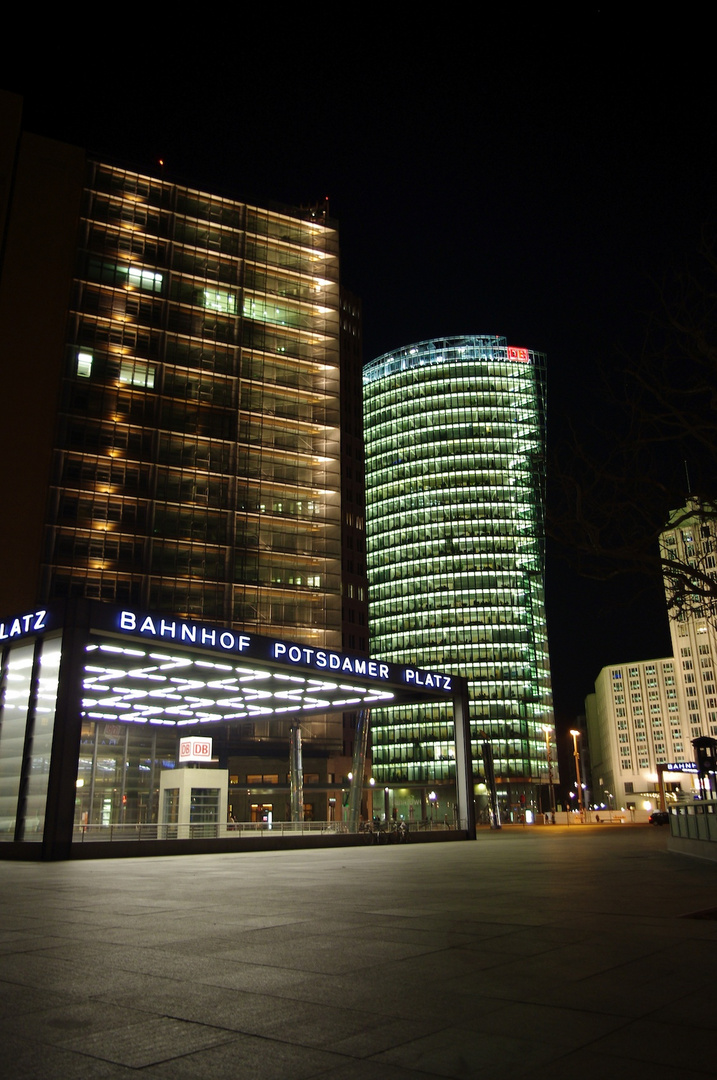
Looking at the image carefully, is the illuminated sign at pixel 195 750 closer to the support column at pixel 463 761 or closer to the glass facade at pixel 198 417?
the support column at pixel 463 761

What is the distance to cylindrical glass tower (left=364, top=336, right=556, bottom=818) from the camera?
151 m

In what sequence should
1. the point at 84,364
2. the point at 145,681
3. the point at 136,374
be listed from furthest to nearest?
the point at 136,374, the point at 84,364, the point at 145,681

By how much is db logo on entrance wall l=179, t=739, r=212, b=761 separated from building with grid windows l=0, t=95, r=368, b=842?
1327 inches

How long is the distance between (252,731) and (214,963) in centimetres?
7213

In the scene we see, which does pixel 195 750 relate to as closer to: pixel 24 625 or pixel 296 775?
pixel 296 775

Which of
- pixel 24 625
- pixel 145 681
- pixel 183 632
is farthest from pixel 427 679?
pixel 24 625

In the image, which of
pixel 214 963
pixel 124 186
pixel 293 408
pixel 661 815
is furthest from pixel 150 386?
pixel 214 963

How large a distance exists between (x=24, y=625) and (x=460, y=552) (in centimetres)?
13334

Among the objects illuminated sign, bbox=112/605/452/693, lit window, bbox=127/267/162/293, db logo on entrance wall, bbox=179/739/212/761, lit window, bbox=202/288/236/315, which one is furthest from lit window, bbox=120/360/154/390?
illuminated sign, bbox=112/605/452/693

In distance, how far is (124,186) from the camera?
8519 cm

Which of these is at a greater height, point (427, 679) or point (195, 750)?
point (427, 679)

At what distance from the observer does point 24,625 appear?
28.6 meters

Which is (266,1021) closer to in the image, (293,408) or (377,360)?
(293,408)

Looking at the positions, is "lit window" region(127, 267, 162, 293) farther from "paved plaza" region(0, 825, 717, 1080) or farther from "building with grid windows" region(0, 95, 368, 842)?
"paved plaza" region(0, 825, 717, 1080)
